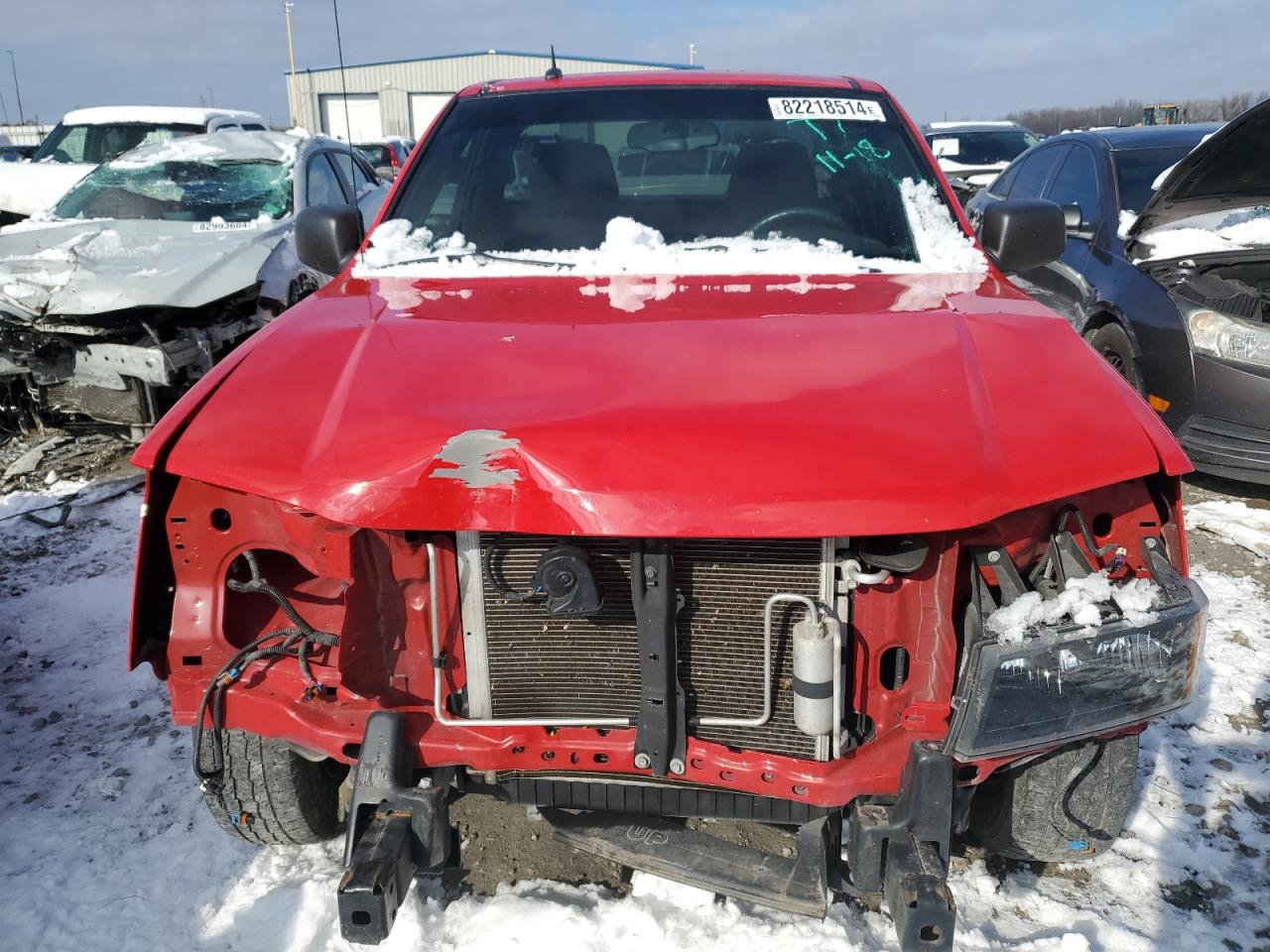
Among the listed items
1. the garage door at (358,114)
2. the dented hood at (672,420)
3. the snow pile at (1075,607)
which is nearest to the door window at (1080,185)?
the dented hood at (672,420)

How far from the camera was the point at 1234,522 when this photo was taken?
16.1 feet

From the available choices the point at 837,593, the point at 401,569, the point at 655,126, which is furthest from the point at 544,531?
the point at 655,126

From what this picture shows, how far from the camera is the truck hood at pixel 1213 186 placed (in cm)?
505

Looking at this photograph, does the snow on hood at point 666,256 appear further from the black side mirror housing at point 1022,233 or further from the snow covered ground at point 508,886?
the snow covered ground at point 508,886

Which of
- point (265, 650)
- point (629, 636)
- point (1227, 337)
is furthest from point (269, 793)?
point (1227, 337)

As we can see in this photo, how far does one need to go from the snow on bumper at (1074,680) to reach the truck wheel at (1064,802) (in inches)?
17.6

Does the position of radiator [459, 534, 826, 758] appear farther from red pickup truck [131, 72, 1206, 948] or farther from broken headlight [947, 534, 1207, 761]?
broken headlight [947, 534, 1207, 761]

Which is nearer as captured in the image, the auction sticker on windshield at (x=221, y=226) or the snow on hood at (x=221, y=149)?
the auction sticker on windshield at (x=221, y=226)

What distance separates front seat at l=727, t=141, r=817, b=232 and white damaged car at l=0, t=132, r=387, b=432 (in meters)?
2.73

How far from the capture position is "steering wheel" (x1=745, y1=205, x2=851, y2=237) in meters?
3.10

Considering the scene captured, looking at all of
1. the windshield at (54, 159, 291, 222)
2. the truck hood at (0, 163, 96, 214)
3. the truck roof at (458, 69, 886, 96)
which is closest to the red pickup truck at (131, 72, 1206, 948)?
the truck roof at (458, 69, 886, 96)

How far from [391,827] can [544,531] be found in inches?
29.5

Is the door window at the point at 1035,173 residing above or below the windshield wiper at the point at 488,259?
above

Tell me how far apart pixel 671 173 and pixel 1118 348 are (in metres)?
3.15
